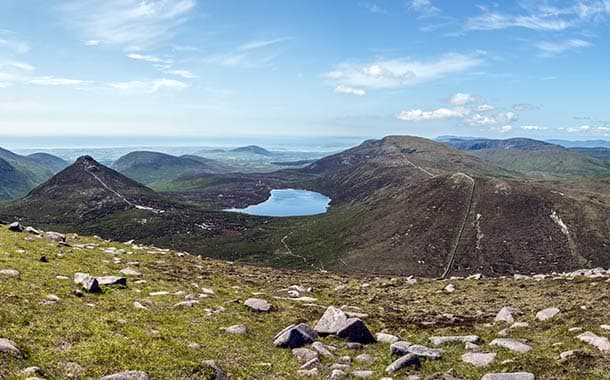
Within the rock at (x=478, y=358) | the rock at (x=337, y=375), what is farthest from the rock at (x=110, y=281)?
the rock at (x=478, y=358)

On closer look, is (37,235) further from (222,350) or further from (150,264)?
(222,350)

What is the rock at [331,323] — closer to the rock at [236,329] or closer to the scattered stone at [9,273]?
the rock at [236,329]

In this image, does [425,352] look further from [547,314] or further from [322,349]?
[547,314]

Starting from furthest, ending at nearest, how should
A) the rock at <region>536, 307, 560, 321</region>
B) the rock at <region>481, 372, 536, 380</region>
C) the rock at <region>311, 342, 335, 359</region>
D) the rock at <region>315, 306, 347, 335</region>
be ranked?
the rock at <region>536, 307, 560, 321</region> < the rock at <region>315, 306, 347, 335</region> < the rock at <region>311, 342, 335, 359</region> < the rock at <region>481, 372, 536, 380</region>

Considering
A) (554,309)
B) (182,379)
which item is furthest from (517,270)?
(182,379)

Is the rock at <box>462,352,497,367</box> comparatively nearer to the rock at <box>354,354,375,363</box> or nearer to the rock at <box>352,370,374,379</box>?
the rock at <box>354,354,375,363</box>

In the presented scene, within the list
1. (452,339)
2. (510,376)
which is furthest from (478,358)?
(452,339)

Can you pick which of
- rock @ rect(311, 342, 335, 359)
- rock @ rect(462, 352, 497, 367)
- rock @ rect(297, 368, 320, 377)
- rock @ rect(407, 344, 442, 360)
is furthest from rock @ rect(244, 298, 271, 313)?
rock @ rect(462, 352, 497, 367)
